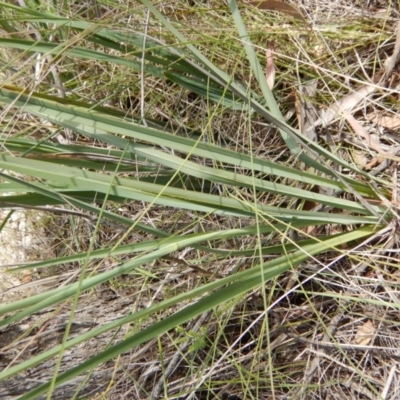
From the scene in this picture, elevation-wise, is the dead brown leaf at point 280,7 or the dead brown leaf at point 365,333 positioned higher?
the dead brown leaf at point 280,7

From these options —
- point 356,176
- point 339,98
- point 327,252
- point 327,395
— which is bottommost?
point 327,395

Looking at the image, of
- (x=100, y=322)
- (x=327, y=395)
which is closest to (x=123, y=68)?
(x=100, y=322)

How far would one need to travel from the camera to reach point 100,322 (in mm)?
1252

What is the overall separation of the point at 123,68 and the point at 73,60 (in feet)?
0.49

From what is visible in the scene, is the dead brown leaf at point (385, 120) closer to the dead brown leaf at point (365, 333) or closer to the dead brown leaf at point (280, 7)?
the dead brown leaf at point (280, 7)

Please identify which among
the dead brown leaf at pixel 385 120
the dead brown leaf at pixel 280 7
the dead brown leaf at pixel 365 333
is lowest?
the dead brown leaf at pixel 365 333

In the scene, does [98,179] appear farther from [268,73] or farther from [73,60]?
[73,60]

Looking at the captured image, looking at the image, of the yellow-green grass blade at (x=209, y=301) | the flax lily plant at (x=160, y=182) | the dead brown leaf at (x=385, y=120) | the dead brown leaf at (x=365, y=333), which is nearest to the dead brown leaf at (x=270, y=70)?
the flax lily plant at (x=160, y=182)

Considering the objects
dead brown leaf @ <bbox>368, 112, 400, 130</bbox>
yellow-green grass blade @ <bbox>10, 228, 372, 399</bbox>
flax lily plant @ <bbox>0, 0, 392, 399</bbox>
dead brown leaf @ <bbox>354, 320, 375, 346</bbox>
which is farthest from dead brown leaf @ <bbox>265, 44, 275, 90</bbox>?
dead brown leaf @ <bbox>354, 320, 375, 346</bbox>

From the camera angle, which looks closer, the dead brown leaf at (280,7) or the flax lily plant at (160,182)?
the flax lily plant at (160,182)

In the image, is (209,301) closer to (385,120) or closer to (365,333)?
(365,333)

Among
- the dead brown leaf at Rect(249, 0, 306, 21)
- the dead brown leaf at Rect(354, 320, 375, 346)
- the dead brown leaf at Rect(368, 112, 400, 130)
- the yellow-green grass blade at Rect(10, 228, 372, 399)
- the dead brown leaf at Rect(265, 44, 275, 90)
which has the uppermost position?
the dead brown leaf at Rect(249, 0, 306, 21)

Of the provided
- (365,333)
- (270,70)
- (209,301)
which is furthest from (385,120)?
(209,301)

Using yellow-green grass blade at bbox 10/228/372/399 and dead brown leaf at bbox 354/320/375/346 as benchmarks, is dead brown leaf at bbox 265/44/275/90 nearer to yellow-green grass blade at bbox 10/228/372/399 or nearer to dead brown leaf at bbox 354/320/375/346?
yellow-green grass blade at bbox 10/228/372/399
